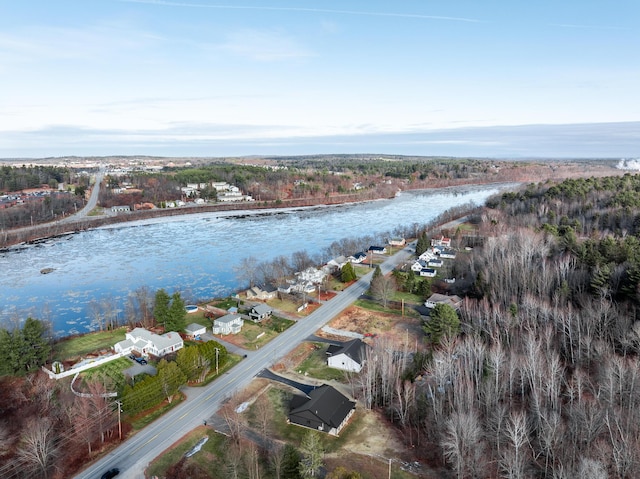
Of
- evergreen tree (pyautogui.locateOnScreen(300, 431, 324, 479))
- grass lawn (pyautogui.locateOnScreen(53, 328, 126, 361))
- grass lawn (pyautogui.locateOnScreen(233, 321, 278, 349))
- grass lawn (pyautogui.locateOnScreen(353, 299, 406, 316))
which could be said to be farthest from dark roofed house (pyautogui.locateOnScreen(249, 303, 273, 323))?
evergreen tree (pyautogui.locateOnScreen(300, 431, 324, 479))

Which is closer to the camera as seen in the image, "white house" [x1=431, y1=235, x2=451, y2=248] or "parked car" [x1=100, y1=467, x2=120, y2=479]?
"parked car" [x1=100, y1=467, x2=120, y2=479]

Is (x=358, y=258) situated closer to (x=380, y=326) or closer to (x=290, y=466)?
(x=380, y=326)

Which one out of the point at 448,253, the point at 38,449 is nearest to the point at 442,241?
the point at 448,253

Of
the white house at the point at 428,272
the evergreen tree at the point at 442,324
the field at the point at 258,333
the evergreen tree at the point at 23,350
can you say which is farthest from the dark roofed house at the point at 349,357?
the white house at the point at 428,272

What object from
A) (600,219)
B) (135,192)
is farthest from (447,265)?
(135,192)

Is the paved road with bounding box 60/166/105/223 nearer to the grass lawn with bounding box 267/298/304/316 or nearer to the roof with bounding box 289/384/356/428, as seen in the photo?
the grass lawn with bounding box 267/298/304/316

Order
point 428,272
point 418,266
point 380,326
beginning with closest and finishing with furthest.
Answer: point 380,326, point 428,272, point 418,266
